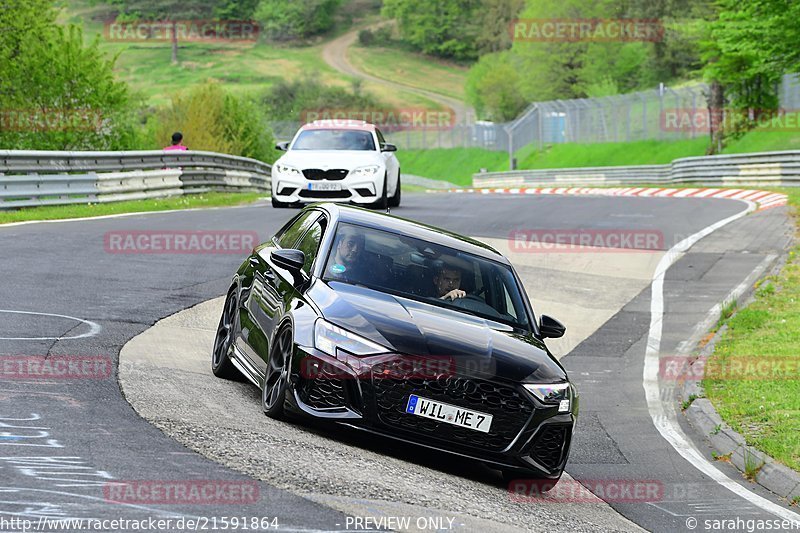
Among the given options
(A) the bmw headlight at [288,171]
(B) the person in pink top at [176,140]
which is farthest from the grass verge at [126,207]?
(A) the bmw headlight at [288,171]

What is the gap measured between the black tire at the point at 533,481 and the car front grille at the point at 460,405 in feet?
1.35

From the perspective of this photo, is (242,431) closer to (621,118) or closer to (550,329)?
(550,329)

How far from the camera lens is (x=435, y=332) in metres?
7.71

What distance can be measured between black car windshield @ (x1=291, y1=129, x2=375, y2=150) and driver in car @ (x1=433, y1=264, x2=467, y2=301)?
15112mm

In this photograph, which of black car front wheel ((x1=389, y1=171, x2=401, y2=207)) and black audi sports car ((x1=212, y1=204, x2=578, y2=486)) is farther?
black car front wheel ((x1=389, y1=171, x2=401, y2=207))

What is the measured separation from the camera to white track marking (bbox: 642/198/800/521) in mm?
8508

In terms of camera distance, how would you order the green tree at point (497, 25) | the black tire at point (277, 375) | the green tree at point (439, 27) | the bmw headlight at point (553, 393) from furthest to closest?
the green tree at point (439, 27)
the green tree at point (497, 25)
the black tire at point (277, 375)
the bmw headlight at point (553, 393)

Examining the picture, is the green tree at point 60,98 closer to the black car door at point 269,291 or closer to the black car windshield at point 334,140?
the black car windshield at point 334,140

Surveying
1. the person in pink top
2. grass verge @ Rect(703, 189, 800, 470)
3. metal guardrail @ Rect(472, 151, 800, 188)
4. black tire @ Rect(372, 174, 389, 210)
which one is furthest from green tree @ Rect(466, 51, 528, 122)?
grass verge @ Rect(703, 189, 800, 470)

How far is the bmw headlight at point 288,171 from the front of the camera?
901 inches

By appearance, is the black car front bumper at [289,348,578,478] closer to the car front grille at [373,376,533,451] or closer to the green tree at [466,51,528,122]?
the car front grille at [373,376,533,451]

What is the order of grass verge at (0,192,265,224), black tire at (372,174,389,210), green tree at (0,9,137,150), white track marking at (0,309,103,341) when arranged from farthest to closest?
green tree at (0,9,137,150), black tire at (372,174,389,210), grass verge at (0,192,265,224), white track marking at (0,309,103,341)

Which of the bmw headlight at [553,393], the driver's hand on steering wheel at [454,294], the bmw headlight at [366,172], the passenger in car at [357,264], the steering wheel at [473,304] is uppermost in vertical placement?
the passenger in car at [357,264]

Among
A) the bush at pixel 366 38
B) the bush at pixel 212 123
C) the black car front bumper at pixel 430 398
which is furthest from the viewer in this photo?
the bush at pixel 366 38
